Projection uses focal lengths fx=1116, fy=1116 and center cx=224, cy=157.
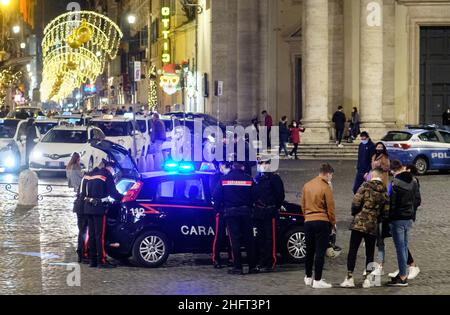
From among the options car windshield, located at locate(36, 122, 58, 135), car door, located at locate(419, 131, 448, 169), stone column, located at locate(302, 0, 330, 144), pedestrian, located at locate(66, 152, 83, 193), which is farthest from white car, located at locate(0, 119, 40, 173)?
pedestrian, located at locate(66, 152, 83, 193)

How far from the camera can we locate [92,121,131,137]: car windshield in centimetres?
3797

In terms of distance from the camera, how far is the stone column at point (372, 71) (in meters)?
44.9

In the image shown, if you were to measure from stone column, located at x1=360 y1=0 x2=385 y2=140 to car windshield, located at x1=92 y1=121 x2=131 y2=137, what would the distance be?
11.3m

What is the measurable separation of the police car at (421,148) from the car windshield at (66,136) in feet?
31.4

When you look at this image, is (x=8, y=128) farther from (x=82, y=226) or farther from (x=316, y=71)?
(x=82, y=226)

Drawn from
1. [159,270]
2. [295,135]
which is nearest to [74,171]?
[159,270]

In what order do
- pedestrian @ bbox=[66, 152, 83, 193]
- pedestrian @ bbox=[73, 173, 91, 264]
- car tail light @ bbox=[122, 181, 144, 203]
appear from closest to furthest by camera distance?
car tail light @ bbox=[122, 181, 144, 203] < pedestrian @ bbox=[73, 173, 91, 264] < pedestrian @ bbox=[66, 152, 83, 193]

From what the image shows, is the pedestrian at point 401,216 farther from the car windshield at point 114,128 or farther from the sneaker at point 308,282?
the car windshield at point 114,128

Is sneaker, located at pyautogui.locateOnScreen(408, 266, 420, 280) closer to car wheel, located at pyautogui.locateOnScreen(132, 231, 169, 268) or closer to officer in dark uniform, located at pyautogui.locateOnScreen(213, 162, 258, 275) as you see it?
officer in dark uniform, located at pyautogui.locateOnScreen(213, 162, 258, 275)

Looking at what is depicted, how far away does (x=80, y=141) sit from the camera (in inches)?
1359

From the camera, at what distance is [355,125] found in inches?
1796

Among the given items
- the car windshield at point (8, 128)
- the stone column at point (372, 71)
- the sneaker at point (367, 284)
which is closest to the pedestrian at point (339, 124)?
the stone column at point (372, 71)

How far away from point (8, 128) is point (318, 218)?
26.2 metres

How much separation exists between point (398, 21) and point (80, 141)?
19659 millimetres
